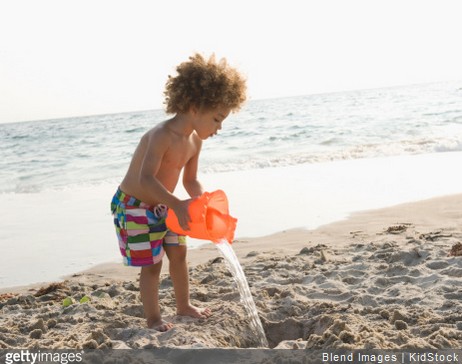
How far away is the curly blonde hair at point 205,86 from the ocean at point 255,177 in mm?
2068

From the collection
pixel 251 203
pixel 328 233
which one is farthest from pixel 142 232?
pixel 251 203

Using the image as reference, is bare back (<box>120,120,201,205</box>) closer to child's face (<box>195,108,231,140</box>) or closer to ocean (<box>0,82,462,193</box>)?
child's face (<box>195,108,231,140</box>)

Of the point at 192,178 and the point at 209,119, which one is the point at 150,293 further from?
the point at 209,119

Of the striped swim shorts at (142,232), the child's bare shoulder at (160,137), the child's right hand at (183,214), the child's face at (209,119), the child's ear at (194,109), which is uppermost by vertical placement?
the child's ear at (194,109)

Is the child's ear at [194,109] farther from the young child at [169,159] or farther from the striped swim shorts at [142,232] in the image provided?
the striped swim shorts at [142,232]

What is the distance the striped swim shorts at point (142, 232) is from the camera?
Result: 285 centimetres

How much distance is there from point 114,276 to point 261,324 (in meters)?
1.63

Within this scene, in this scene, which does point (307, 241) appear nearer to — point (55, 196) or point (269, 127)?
point (55, 196)

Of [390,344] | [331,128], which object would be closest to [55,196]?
[390,344]

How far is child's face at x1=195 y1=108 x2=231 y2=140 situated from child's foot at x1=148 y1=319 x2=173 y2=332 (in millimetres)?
956

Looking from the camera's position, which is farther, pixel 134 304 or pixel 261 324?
pixel 134 304

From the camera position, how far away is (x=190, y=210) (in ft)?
8.50

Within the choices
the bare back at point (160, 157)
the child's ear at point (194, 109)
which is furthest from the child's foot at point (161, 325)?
the child's ear at point (194, 109)

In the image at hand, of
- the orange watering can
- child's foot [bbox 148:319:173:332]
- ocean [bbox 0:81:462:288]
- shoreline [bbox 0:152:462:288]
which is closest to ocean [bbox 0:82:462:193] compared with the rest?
ocean [bbox 0:81:462:288]
